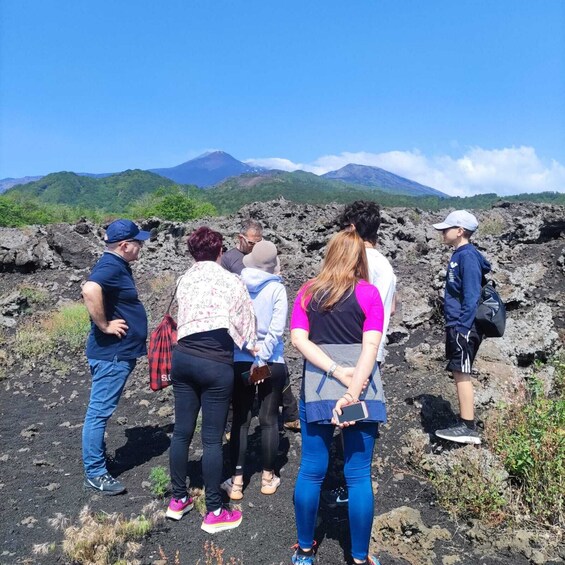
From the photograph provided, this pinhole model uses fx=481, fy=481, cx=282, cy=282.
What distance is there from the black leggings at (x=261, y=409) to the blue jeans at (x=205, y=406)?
1.07 feet

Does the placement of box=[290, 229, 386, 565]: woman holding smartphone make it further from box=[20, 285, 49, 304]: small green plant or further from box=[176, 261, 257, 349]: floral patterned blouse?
box=[20, 285, 49, 304]: small green plant

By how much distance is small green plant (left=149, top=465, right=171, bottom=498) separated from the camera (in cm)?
339

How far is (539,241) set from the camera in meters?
10.2

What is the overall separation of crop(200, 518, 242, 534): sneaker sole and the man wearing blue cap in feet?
2.75

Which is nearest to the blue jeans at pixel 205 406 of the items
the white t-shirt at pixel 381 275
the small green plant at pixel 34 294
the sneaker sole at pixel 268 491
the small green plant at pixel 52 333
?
the sneaker sole at pixel 268 491

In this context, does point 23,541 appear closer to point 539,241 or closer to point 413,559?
point 413,559

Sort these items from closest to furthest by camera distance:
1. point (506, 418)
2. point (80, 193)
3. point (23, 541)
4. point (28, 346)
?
1. point (23, 541)
2. point (506, 418)
3. point (28, 346)
4. point (80, 193)

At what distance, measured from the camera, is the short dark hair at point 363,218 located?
278cm

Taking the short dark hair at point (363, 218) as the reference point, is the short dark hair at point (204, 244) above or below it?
below

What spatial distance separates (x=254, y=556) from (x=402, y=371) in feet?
10.0

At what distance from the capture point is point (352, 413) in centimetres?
223

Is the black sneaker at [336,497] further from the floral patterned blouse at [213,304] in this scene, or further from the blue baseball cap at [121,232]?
the blue baseball cap at [121,232]

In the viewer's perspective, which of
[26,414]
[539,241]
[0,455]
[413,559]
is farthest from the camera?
[539,241]

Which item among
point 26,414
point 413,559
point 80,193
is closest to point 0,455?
point 26,414
